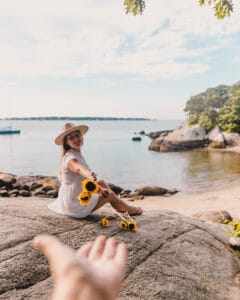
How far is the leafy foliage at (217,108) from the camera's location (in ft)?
174

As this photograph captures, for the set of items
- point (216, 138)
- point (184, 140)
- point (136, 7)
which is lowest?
point (184, 140)

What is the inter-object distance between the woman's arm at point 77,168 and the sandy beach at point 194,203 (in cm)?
959

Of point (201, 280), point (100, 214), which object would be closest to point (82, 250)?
point (201, 280)

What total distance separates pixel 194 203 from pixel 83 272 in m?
17.3

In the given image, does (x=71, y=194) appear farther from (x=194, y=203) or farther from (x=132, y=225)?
(x=194, y=203)

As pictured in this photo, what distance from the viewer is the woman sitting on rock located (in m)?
6.08

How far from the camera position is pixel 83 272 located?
119 centimetres

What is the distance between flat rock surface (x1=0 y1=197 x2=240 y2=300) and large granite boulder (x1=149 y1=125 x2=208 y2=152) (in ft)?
150

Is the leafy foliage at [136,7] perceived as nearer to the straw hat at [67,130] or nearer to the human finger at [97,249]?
the straw hat at [67,130]

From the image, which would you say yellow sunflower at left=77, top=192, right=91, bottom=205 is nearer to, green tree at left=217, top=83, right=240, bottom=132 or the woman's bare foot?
the woman's bare foot

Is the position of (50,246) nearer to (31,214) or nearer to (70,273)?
(70,273)

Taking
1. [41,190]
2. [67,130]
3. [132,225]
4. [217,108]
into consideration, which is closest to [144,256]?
[132,225]

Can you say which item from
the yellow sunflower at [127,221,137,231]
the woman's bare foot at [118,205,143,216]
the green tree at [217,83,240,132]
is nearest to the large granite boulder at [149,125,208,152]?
the green tree at [217,83,240,132]

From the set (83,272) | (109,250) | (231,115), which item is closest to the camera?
(83,272)
